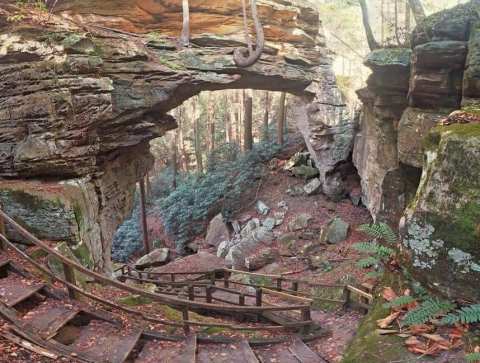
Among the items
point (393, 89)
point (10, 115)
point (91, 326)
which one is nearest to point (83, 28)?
point (10, 115)

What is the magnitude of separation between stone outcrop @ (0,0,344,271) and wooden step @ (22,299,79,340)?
9.38ft

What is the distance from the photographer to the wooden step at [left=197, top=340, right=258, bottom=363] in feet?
18.6

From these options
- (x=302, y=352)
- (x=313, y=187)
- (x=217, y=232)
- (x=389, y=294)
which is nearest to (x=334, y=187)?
(x=313, y=187)

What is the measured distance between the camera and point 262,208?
1853cm

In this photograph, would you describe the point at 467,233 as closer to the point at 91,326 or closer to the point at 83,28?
the point at 91,326

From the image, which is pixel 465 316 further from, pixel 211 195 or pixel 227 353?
pixel 211 195

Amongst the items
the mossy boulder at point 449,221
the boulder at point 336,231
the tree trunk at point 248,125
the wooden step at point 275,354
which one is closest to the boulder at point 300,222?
the boulder at point 336,231

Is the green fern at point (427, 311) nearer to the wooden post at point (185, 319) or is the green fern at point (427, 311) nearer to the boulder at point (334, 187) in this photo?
the wooden post at point (185, 319)

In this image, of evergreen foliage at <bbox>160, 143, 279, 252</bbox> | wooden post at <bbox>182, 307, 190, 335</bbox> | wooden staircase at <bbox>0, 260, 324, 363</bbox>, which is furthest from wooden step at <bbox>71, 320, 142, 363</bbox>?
evergreen foliage at <bbox>160, 143, 279, 252</bbox>

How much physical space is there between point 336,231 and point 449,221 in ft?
35.9

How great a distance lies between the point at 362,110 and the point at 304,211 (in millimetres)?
5254

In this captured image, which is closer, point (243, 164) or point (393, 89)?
point (393, 89)

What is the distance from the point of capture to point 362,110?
15953 millimetres

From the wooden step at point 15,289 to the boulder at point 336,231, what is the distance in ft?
37.1
